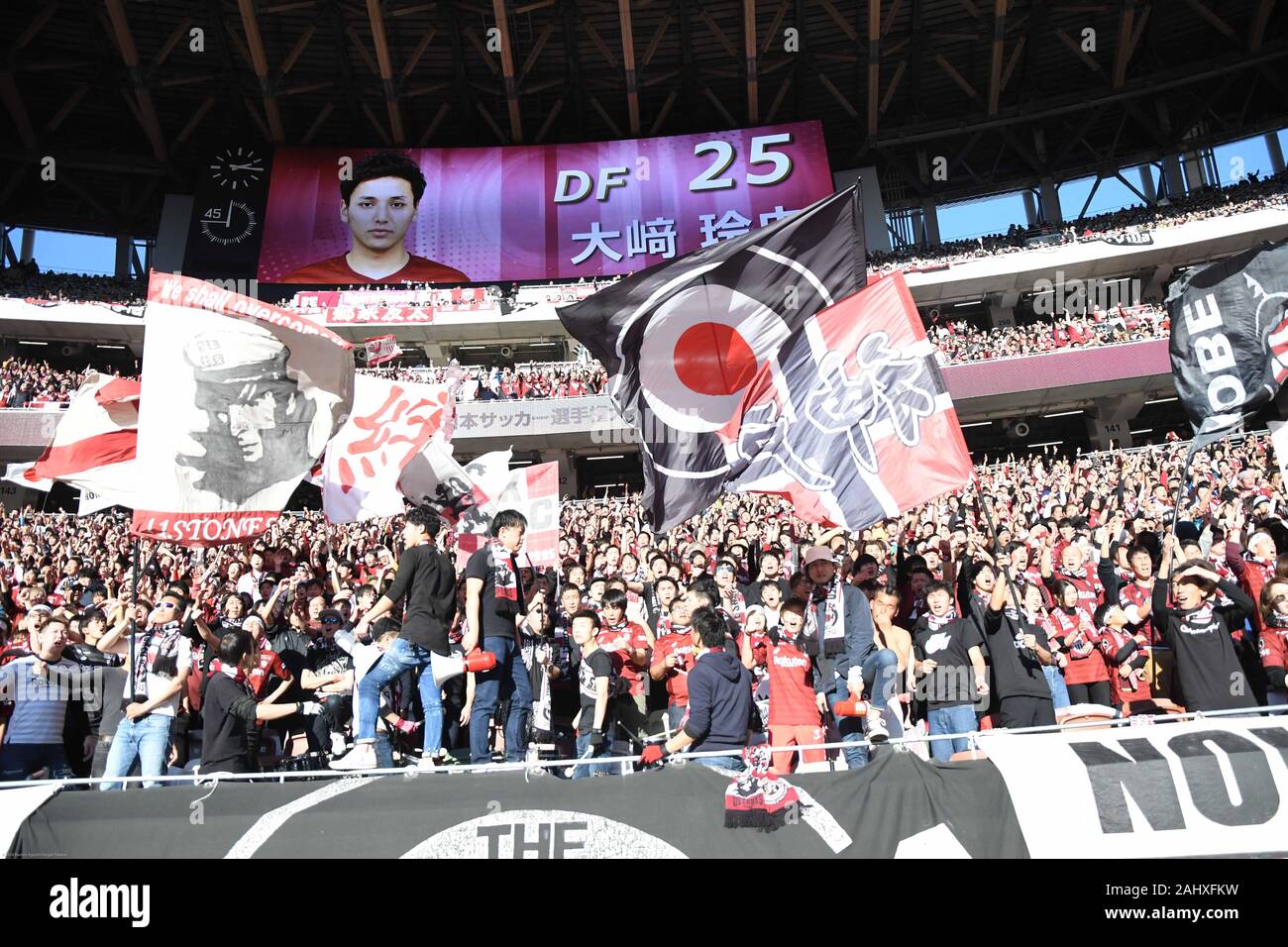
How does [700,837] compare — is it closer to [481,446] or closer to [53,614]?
[53,614]

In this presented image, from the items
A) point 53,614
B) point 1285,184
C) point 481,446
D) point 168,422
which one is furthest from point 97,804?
point 1285,184

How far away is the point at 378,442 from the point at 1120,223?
29.7 m

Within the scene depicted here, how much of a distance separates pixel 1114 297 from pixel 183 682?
105 ft

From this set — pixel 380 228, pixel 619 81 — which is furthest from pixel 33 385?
pixel 619 81

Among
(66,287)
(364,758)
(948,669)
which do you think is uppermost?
(66,287)

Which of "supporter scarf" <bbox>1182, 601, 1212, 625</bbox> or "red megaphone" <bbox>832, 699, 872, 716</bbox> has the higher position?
"supporter scarf" <bbox>1182, 601, 1212, 625</bbox>

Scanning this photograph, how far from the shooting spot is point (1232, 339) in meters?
7.51

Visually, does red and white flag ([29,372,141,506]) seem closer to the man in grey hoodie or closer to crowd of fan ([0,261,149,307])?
the man in grey hoodie

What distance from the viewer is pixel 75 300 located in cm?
2941

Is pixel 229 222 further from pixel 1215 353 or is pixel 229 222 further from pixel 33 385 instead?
pixel 1215 353

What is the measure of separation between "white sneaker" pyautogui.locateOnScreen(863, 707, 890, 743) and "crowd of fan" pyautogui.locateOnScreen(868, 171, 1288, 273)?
26.2 m

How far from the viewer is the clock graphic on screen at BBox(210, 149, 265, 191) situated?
31969 mm

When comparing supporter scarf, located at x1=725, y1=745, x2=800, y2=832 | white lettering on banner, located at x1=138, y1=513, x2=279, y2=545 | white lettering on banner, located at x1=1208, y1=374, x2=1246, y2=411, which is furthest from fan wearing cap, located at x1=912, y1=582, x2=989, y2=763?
white lettering on banner, located at x1=138, y1=513, x2=279, y2=545

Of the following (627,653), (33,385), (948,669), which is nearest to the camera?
(948,669)
